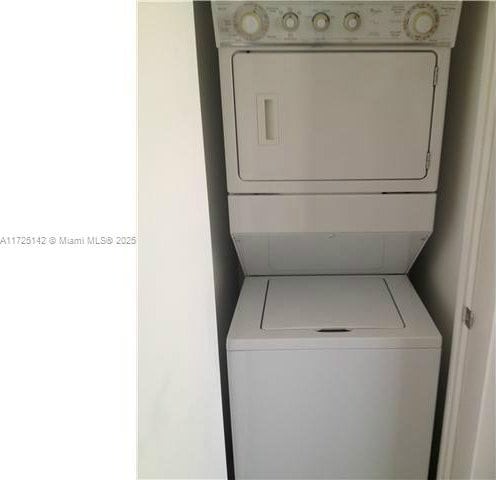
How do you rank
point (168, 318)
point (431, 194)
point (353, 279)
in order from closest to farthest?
point (168, 318) → point (431, 194) → point (353, 279)

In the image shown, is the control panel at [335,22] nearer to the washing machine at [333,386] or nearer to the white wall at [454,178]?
the white wall at [454,178]

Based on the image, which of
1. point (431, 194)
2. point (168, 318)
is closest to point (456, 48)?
point (431, 194)

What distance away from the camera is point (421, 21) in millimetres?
1259

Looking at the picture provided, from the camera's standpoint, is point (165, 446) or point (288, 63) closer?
point (165, 446)

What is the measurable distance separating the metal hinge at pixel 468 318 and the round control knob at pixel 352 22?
0.89 metres

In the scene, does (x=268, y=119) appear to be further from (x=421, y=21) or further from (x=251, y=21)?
(x=421, y=21)

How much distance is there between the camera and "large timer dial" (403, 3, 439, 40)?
1245 millimetres

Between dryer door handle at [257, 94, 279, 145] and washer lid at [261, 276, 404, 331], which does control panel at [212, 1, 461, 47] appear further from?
washer lid at [261, 276, 404, 331]

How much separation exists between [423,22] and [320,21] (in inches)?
12.1

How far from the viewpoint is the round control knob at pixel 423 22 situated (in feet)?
4.09

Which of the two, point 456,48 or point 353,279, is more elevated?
point 456,48
